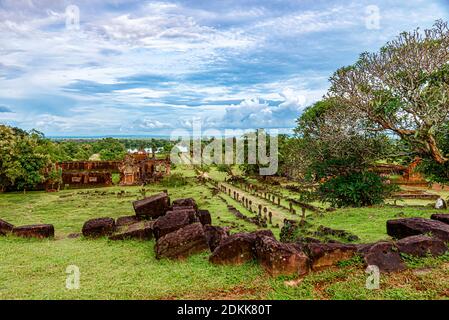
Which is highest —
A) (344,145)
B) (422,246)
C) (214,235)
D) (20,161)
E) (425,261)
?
(344,145)

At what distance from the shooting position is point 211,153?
2522 inches

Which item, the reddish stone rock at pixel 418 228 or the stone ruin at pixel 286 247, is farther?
the reddish stone rock at pixel 418 228

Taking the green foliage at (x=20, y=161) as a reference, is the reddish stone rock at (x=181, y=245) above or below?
below

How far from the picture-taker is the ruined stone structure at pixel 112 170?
41.0 metres

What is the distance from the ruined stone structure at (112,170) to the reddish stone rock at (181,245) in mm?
33969

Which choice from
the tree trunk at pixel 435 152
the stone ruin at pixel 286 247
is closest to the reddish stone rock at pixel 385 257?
the stone ruin at pixel 286 247

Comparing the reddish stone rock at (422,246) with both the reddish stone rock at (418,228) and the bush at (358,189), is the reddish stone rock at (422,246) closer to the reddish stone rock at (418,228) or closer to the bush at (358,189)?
the reddish stone rock at (418,228)

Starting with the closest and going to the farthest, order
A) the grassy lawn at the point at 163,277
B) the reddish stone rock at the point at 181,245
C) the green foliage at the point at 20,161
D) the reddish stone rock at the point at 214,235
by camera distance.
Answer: the grassy lawn at the point at 163,277 < the reddish stone rock at the point at 181,245 < the reddish stone rock at the point at 214,235 < the green foliage at the point at 20,161

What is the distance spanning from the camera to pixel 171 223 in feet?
36.5

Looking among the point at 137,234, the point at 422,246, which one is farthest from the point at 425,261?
the point at 137,234

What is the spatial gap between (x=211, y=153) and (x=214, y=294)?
57.2 metres

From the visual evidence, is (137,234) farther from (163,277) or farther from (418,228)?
(418,228)

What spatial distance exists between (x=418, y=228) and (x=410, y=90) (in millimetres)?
8803

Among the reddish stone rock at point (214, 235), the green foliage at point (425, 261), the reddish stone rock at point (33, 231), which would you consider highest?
the green foliage at point (425, 261)
